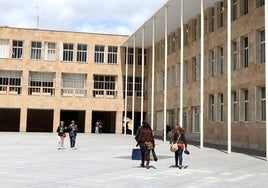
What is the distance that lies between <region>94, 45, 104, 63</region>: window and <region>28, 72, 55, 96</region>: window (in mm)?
5539

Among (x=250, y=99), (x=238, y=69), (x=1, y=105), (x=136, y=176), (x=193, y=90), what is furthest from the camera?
(x=1, y=105)

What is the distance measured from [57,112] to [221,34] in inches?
978

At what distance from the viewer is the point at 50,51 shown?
164 feet

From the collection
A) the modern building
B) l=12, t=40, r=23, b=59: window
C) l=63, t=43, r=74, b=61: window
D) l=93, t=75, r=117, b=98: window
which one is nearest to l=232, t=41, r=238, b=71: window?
the modern building

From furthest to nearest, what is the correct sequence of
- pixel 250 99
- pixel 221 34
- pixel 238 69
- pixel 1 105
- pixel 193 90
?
pixel 1 105 → pixel 193 90 → pixel 221 34 → pixel 238 69 → pixel 250 99

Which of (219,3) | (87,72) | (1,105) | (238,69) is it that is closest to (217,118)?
(238,69)

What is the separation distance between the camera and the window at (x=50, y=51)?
1965 inches

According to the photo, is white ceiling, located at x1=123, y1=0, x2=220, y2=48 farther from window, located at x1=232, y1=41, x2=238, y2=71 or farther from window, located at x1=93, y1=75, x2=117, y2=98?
window, located at x1=93, y1=75, x2=117, y2=98

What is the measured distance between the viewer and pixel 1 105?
4825 centimetres

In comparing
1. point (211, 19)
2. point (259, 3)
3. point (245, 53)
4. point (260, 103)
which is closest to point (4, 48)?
point (211, 19)

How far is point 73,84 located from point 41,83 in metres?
3.77

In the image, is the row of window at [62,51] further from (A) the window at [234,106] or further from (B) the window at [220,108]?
(A) the window at [234,106]

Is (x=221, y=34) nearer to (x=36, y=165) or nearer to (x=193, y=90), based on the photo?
(x=193, y=90)

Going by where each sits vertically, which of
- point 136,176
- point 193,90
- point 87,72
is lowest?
point 136,176
